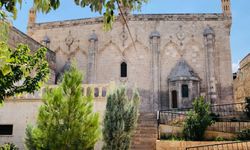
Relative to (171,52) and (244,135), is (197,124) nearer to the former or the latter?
(244,135)

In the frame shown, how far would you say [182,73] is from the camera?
22438 millimetres

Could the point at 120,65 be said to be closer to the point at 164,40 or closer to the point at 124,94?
the point at 164,40

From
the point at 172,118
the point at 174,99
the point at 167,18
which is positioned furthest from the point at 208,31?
the point at 172,118

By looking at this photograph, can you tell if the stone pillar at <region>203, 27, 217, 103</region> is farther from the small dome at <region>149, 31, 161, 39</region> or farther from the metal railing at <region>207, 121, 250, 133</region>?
the metal railing at <region>207, 121, 250, 133</region>

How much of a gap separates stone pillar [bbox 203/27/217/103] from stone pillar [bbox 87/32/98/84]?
332 inches

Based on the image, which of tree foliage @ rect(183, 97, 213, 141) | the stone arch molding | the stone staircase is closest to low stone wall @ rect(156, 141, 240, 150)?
the stone staircase

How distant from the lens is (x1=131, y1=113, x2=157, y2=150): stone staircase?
1248cm

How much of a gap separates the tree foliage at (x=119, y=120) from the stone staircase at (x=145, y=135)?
2001mm

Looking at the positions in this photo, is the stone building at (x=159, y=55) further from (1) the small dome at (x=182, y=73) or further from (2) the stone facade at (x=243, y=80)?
(2) the stone facade at (x=243, y=80)

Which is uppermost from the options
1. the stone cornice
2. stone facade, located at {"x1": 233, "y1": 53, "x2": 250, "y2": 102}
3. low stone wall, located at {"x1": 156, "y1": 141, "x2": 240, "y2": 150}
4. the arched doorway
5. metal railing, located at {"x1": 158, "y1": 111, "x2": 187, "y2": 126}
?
the stone cornice

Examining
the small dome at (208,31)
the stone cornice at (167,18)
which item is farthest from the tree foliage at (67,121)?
the small dome at (208,31)

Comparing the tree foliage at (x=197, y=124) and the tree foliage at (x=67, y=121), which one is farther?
the tree foliage at (x=197, y=124)

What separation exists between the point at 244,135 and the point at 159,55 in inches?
467

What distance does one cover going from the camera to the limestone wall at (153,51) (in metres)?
23.1
